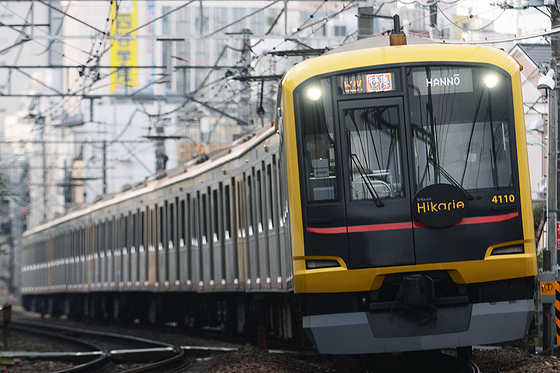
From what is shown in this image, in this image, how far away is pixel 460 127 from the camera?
24.0ft

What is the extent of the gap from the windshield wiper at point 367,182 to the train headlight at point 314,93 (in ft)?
1.94

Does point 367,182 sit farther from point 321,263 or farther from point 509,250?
point 509,250

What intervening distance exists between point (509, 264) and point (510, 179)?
0.69 metres

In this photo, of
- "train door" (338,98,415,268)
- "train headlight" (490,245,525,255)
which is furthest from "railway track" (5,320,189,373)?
"train headlight" (490,245,525,255)

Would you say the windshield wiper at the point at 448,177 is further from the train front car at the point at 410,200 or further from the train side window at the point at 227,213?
the train side window at the point at 227,213

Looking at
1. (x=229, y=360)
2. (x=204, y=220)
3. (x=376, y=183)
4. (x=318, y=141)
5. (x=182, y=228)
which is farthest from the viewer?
(x=182, y=228)

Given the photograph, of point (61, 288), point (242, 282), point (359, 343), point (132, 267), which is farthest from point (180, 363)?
point (61, 288)

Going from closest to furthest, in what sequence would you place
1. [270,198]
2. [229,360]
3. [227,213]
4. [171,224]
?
[229,360] < [270,198] < [227,213] < [171,224]

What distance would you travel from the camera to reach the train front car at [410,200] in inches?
280

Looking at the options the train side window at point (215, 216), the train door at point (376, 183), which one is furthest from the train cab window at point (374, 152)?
the train side window at point (215, 216)

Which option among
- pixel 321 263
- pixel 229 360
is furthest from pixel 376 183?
pixel 229 360

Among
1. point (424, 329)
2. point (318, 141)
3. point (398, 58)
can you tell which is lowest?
point (424, 329)

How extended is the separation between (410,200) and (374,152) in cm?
50

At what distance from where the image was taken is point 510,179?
7219 mm
